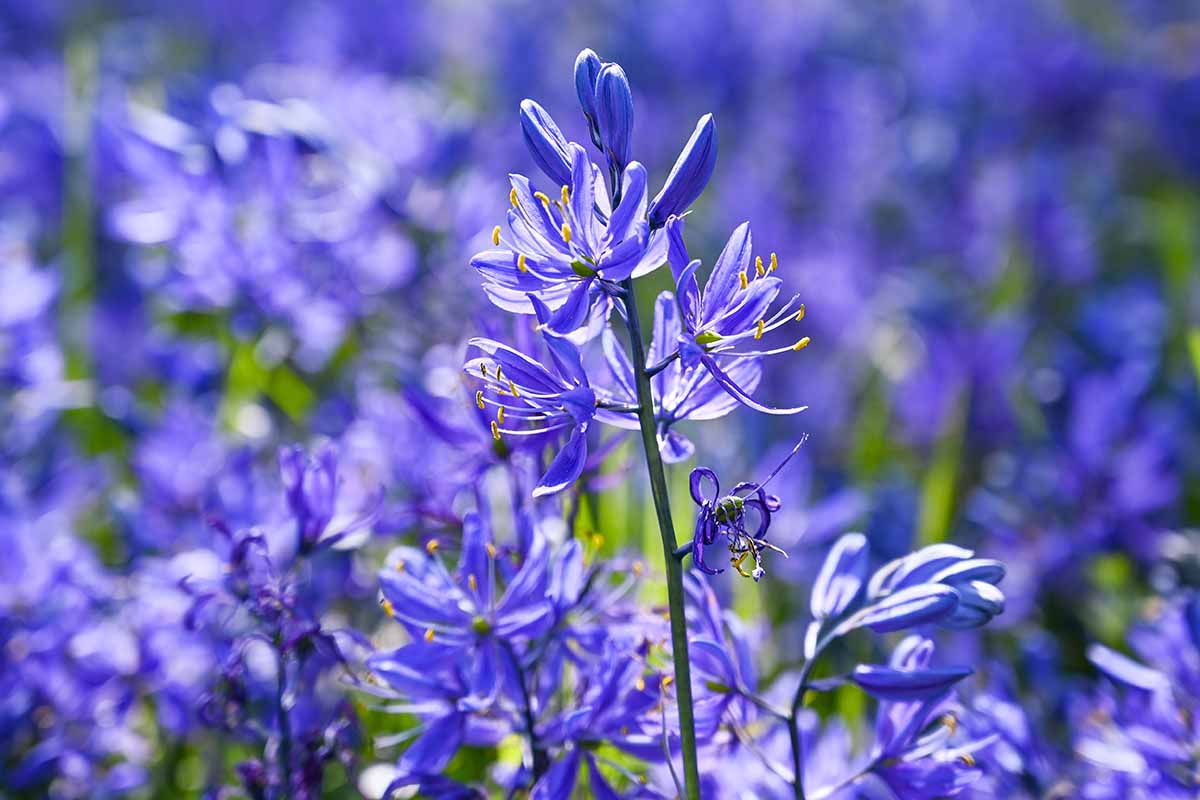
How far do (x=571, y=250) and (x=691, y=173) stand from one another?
13cm

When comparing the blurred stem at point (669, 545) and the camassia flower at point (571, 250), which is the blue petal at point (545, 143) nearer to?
the camassia flower at point (571, 250)

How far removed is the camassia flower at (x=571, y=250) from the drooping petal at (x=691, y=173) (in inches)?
1.5

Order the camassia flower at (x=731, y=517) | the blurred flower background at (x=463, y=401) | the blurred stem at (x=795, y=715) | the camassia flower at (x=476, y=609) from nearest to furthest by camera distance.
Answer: the camassia flower at (x=731, y=517), the blurred stem at (x=795, y=715), the camassia flower at (x=476, y=609), the blurred flower background at (x=463, y=401)

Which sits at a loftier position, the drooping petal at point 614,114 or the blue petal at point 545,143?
the drooping petal at point 614,114

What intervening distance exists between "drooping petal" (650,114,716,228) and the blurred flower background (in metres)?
0.37

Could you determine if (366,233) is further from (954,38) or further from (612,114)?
(954,38)

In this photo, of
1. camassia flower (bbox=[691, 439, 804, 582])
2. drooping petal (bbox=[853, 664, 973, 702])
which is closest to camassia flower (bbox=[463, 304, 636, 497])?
camassia flower (bbox=[691, 439, 804, 582])

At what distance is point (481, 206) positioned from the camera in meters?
2.58

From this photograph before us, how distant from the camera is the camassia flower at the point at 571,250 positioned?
1050mm

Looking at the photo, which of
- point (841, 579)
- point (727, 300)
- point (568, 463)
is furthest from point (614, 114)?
point (841, 579)

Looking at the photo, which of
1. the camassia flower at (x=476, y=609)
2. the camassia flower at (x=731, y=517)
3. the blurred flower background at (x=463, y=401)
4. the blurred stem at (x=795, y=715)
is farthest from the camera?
the blurred flower background at (x=463, y=401)

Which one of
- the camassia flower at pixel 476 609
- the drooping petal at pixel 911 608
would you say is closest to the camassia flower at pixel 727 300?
the drooping petal at pixel 911 608

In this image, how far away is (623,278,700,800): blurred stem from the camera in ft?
3.33

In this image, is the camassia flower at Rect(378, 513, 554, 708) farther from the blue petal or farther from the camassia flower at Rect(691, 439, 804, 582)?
the blue petal
